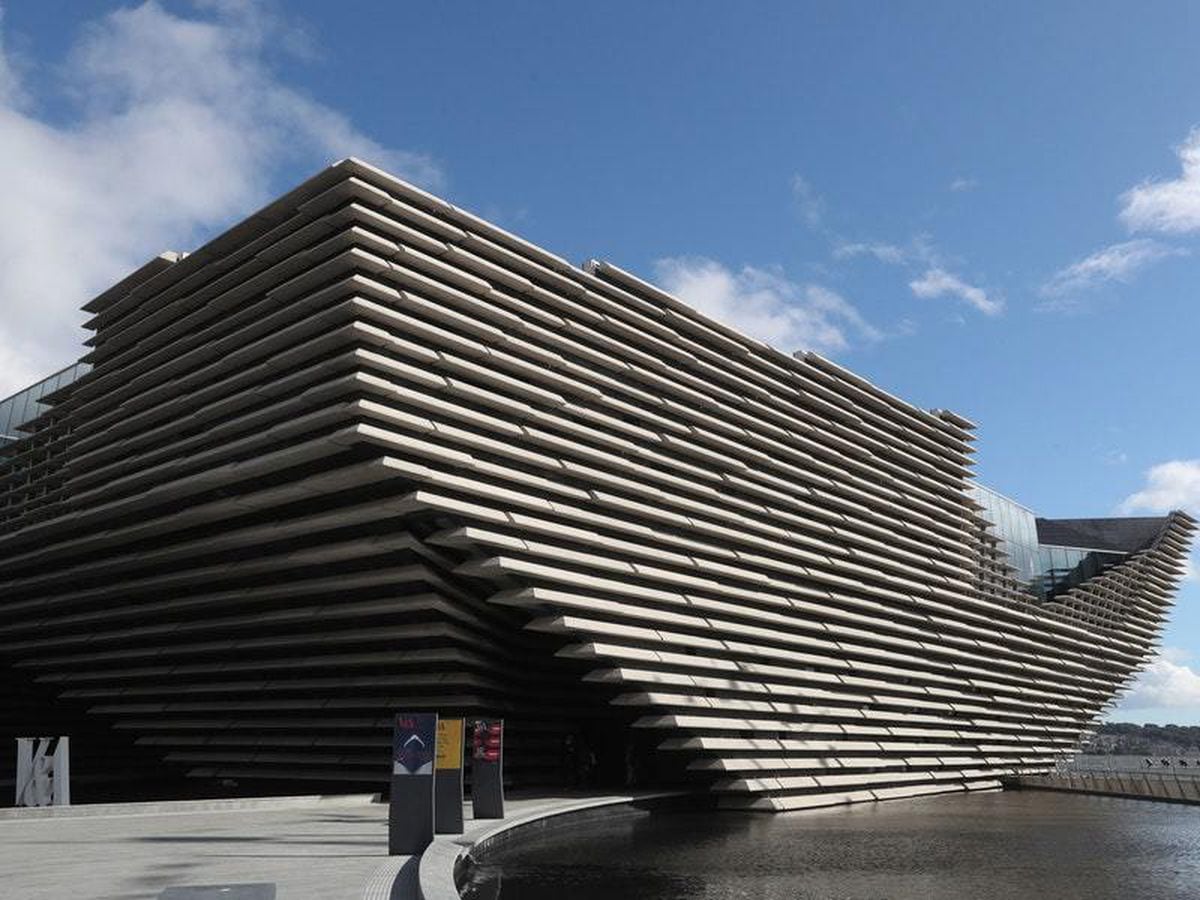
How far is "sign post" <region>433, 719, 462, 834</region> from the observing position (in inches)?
606

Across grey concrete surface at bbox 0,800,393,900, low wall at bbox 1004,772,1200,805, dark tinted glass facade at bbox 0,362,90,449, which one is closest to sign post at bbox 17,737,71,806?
grey concrete surface at bbox 0,800,393,900

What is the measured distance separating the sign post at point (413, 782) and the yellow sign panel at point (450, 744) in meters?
1.93

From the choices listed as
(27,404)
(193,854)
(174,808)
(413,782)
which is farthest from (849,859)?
(27,404)

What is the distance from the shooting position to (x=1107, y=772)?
40.7 m

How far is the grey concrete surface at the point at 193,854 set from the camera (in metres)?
10.3

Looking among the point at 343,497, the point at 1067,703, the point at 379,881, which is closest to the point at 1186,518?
the point at 1067,703

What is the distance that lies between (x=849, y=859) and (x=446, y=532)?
1172 centimetres

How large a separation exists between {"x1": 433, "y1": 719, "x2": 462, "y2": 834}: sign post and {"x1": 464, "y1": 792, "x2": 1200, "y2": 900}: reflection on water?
0.89m

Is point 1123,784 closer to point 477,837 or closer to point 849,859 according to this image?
point 849,859

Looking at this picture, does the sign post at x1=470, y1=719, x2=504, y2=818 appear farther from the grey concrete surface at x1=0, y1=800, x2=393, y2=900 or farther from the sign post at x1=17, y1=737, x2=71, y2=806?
the sign post at x1=17, y1=737, x2=71, y2=806

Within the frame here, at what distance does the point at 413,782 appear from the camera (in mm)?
13344

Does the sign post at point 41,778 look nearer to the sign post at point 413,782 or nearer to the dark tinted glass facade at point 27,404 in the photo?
the sign post at point 413,782

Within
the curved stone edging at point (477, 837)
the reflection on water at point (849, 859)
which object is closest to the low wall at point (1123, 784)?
the reflection on water at point (849, 859)

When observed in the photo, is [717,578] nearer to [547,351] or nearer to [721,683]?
[721,683]
